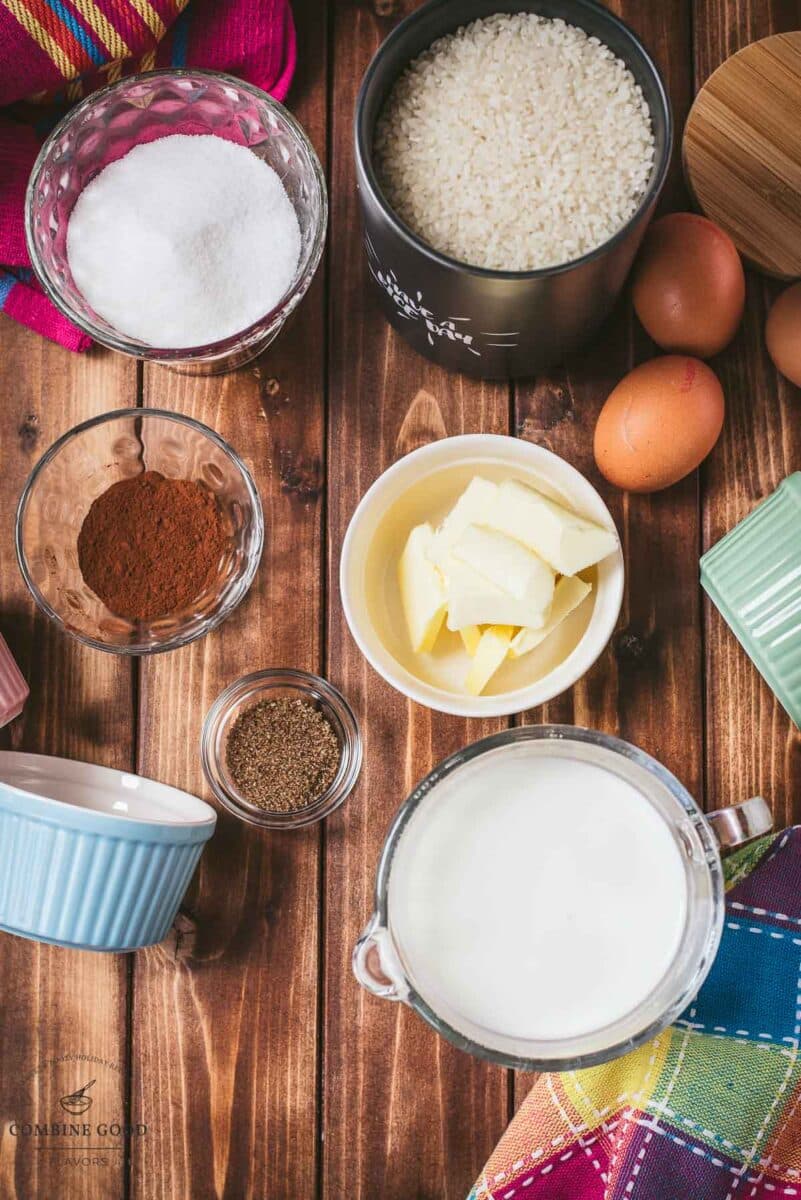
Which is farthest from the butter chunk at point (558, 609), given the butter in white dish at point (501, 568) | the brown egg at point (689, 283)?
the brown egg at point (689, 283)

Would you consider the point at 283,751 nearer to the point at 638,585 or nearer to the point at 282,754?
the point at 282,754

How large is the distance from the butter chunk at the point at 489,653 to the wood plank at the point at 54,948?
324mm

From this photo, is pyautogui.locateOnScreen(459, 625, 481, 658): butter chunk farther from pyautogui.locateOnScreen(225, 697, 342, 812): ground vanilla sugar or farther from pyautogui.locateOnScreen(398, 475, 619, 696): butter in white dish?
pyautogui.locateOnScreen(225, 697, 342, 812): ground vanilla sugar

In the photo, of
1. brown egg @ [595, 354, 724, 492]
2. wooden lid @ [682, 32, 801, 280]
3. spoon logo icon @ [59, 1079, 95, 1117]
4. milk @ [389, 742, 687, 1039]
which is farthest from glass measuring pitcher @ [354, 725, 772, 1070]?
wooden lid @ [682, 32, 801, 280]

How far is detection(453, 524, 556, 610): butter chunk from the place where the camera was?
847 millimetres

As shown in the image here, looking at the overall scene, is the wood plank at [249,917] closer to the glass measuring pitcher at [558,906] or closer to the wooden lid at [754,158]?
the glass measuring pitcher at [558,906]

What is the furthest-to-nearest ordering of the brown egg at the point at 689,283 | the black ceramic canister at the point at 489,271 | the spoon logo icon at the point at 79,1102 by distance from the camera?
the spoon logo icon at the point at 79,1102 → the brown egg at the point at 689,283 → the black ceramic canister at the point at 489,271

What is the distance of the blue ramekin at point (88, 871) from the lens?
2.72 feet

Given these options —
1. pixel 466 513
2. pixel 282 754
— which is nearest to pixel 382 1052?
pixel 282 754

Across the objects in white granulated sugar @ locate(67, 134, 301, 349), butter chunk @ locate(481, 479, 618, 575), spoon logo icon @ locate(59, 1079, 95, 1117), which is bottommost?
spoon logo icon @ locate(59, 1079, 95, 1117)

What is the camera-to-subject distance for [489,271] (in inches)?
29.8

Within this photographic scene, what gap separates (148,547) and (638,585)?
438 millimetres

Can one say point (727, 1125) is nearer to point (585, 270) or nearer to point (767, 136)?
point (585, 270)

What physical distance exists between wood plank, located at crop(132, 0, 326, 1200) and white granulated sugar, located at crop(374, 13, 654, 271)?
20 centimetres
